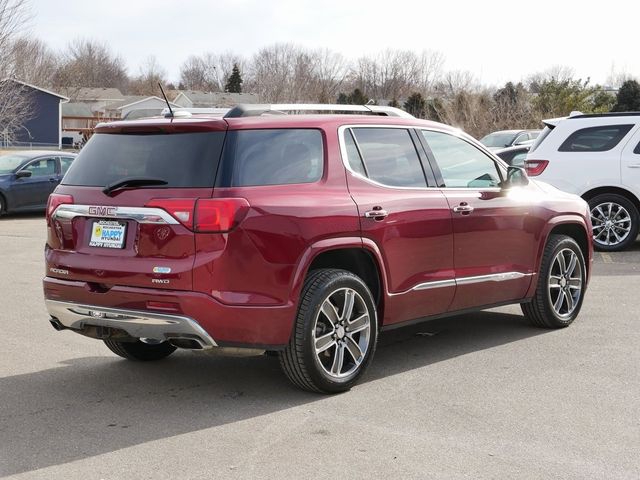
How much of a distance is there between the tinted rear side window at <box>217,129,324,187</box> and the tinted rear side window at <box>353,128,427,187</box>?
1.41 feet

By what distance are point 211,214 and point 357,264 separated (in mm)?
1283

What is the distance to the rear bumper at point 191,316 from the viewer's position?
5109mm

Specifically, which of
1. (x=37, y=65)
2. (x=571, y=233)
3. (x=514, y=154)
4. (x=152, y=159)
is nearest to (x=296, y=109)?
(x=152, y=159)

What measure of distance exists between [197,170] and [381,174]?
Answer: 4.66 feet

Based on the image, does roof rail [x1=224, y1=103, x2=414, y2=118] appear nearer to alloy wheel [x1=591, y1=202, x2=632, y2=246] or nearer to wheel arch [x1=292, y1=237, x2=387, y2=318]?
wheel arch [x1=292, y1=237, x2=387, y2=318]

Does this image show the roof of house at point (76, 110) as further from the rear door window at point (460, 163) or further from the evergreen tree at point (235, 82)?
the rear door window at point (460, 163)

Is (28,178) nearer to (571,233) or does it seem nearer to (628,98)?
(571,233)

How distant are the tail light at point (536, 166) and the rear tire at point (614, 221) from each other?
86 cm

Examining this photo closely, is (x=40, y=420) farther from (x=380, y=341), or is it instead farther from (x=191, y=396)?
(x=380, y=341)

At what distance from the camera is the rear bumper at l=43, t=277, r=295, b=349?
5109 millimetres

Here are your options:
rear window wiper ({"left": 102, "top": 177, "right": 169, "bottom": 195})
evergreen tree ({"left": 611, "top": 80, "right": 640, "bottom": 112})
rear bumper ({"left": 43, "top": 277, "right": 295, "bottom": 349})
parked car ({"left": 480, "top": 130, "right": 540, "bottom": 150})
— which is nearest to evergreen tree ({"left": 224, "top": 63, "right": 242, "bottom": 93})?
evergreen tree ({"left": 611, "top": 80, "right": 640, "bottom": 112})

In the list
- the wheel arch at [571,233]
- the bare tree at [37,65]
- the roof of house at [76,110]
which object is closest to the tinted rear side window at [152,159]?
the wheel arch at [571,233]

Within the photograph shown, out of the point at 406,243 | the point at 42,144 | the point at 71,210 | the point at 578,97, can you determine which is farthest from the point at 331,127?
the point at 42,144

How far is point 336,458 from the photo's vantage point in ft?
14.8
